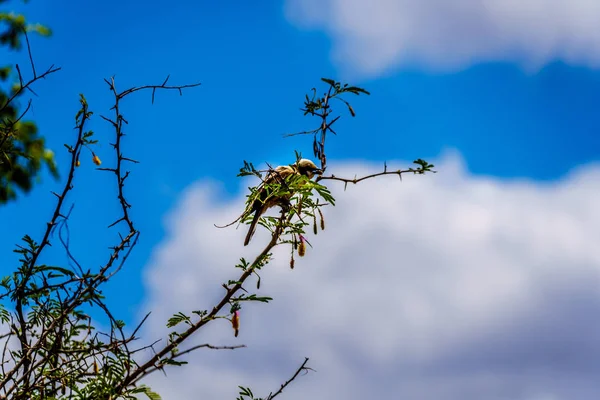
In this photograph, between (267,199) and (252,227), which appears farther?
(252,227)

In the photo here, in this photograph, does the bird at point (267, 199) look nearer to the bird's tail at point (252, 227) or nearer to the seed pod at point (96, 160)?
the bird's tail at point (252, 227)

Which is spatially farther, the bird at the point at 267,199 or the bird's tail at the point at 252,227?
the bird's tail at the point at 252,227

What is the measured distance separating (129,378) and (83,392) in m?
0.28

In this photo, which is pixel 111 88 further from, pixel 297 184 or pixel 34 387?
pixel 34 387

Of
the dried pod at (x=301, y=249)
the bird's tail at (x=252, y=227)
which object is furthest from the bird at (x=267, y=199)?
the dried pod at (x=301, y=249)

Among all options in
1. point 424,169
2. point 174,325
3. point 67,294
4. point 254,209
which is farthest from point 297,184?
point 67,294

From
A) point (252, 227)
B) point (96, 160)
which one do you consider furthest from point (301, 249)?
point (96, 160)

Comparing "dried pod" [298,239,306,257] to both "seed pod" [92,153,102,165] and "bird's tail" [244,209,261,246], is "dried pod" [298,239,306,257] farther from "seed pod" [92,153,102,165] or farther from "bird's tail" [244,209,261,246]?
"seed pod" [92,153,102,165]

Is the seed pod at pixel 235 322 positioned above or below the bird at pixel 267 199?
below

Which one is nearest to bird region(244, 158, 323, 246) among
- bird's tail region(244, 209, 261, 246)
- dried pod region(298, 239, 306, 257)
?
bird's tail region(244, 209, 261, 246)

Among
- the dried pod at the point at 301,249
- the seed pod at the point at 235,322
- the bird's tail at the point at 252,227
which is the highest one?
the bird's tail at the point at 252,227

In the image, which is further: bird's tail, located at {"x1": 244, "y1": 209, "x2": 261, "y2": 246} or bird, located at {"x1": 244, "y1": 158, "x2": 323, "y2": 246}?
bird's tail, located at {"x1": 244, "y1": 209, "x2": 261, "y2": 246}

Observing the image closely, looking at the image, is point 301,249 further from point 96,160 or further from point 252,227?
point 96,160

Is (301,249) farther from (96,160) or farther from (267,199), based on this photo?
(96,160)
